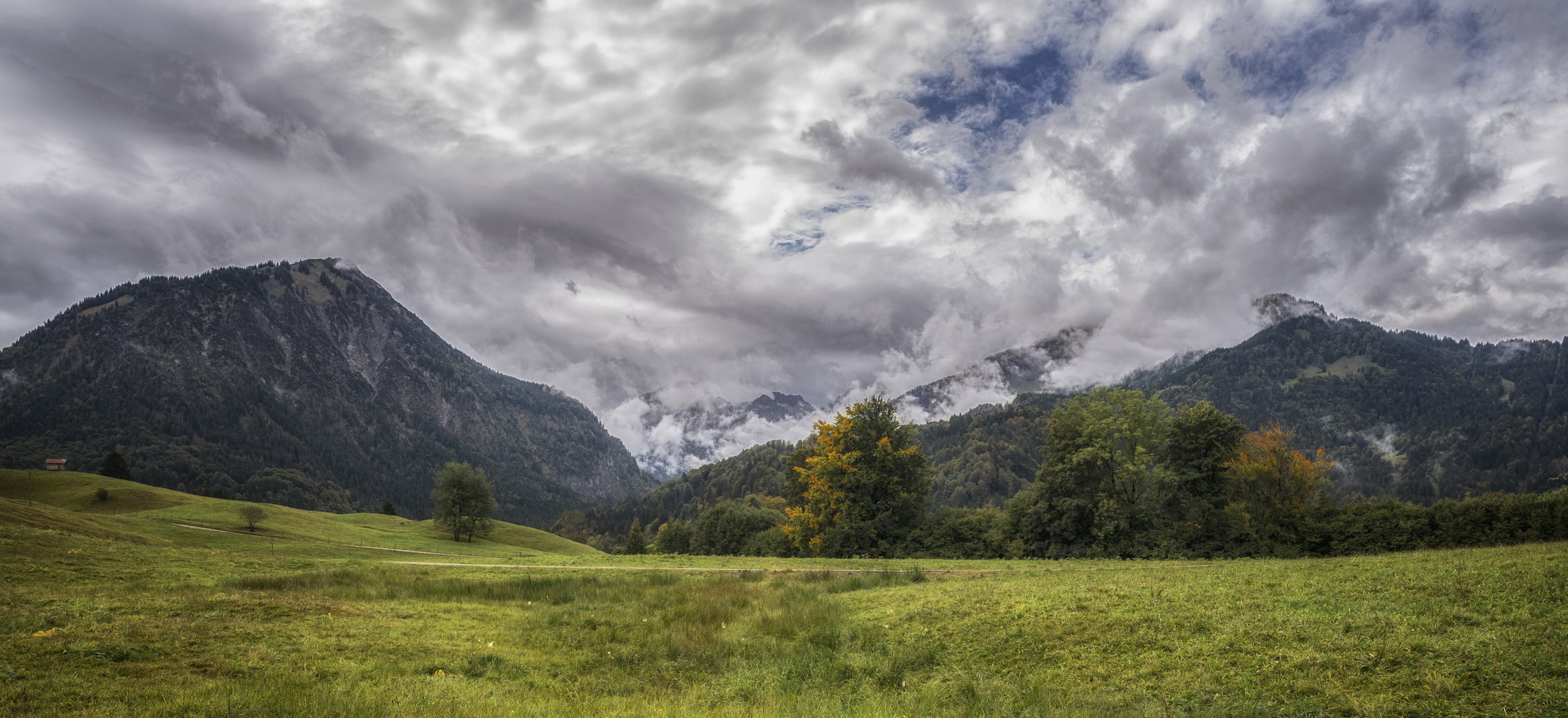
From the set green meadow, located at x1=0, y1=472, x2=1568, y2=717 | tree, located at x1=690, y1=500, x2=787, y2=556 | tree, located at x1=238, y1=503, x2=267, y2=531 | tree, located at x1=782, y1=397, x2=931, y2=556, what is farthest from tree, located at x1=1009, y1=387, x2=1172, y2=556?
tree, located at x1=238, y1=503, x2=267, y2=531

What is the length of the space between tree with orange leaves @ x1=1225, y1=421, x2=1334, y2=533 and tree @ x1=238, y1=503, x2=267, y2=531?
77.4 meters

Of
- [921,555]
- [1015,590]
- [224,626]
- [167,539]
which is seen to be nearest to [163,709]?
[224,626]

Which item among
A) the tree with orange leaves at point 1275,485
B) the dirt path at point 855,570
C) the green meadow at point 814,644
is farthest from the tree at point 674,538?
the green meadow at point 814,644

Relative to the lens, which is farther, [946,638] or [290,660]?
[946,638]

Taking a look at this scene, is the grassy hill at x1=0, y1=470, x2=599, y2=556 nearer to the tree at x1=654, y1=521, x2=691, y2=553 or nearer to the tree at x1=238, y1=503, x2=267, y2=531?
the tree at x1=238, y1=503, x2=267, y2=531

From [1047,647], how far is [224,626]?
721 inches

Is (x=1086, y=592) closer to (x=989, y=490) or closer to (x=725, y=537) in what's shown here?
(x=725, y=537)

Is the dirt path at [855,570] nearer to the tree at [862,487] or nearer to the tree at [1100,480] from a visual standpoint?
the tree at [1100,480]

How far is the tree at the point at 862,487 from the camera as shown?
47.4 metres

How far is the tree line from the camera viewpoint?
29031 mm

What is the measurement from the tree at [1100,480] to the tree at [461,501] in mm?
68673

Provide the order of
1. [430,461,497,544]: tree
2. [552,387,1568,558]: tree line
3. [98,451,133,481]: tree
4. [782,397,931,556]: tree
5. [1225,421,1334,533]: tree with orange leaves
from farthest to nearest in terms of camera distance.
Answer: [98,451,133,481]: tree < [430,461,497,544]: tree < [782,397,931,556]: tree < [1225,421,1334,533]: tree with orange leaves < [552,387,1568,558]: tree line

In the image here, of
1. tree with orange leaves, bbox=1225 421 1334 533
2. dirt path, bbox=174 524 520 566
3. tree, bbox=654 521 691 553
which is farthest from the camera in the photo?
tree, bbox=654 521 691 553

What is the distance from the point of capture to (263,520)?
202ft
